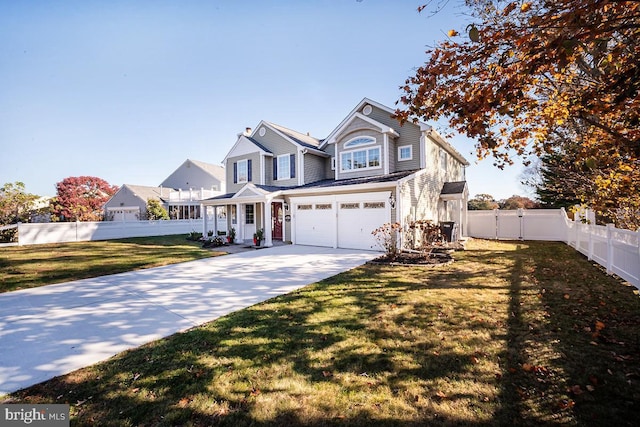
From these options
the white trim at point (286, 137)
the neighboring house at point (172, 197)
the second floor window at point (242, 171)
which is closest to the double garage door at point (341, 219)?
the white trim at point (286, 137)

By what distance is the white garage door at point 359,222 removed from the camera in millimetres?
12617

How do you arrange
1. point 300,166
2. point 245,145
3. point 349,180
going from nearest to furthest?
point 349,180
point 300,166
point 245,145

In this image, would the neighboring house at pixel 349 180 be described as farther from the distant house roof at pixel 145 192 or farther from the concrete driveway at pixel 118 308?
the distant house roof at pixel 145 192

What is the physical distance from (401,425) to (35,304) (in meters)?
7.84

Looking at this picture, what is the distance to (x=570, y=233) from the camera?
1385 centimetres

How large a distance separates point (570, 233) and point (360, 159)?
11553 mm

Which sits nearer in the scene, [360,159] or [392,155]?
[392,155]

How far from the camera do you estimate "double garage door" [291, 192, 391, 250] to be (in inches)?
500

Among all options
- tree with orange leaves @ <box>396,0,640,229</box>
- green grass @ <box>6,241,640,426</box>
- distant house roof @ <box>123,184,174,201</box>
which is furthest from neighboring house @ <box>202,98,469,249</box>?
distant house roof @ <box>123,184,174,201</box>

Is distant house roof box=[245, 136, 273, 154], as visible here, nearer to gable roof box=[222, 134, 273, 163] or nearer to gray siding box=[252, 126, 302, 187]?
gable roof box=[222, 134, 273, 163]

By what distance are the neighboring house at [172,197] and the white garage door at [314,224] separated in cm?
2010

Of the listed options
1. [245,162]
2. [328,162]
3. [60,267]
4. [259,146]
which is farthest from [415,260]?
[245,162]

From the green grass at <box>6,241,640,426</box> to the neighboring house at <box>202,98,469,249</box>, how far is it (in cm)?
743

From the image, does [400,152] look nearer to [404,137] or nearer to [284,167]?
[404,137]
